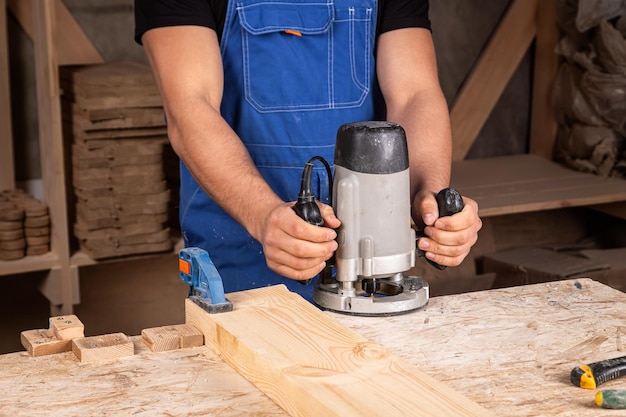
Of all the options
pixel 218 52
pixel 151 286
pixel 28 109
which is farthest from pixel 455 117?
pixel 218 52

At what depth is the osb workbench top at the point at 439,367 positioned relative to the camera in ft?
4.63

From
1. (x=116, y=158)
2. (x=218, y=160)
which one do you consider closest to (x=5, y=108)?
(x=116, y=158)

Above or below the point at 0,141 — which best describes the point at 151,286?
below

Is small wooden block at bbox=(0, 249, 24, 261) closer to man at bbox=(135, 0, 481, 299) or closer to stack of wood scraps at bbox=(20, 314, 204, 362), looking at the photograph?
man at bbox=(135, 0, 481, 299)

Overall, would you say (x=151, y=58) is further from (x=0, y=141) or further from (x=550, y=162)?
(x=550, y=162)

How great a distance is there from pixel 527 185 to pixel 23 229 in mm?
2114

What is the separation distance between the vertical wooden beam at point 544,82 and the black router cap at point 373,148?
2.95m

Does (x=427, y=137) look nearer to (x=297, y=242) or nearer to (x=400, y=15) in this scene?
(x=400, y=15)

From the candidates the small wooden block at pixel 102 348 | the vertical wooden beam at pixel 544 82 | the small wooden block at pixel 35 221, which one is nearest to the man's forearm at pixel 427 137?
the small wooden block at pixel 102 348

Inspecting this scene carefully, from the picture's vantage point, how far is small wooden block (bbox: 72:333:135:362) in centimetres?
158

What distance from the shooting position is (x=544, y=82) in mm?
4570

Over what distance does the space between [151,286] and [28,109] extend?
91 centimetres

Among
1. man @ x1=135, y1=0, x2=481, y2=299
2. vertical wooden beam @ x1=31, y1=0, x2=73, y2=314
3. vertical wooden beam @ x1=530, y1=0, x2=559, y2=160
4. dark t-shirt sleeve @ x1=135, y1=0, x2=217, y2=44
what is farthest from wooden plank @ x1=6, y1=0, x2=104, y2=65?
vertical wooden beam @ x1=530, y1=0, x2=559, y2=160

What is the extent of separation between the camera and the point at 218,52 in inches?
85.3
